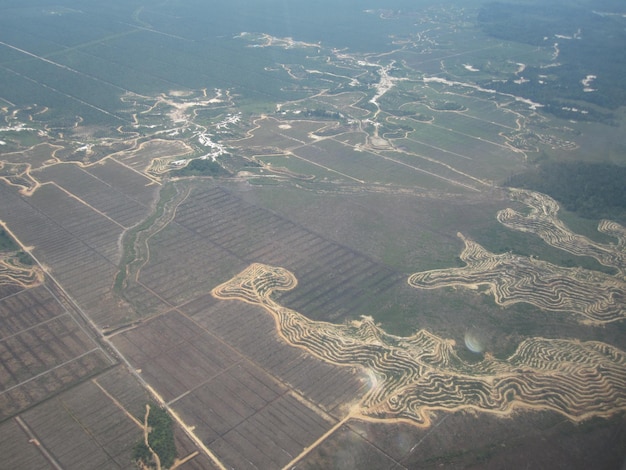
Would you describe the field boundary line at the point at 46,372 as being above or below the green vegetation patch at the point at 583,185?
below

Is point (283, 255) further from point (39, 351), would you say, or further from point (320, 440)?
point (39, 351)

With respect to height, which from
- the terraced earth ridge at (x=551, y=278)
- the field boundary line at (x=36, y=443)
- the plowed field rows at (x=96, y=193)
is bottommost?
the plowed field rows at (x=96, y=193)

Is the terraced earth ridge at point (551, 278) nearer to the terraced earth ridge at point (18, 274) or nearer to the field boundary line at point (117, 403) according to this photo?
the field boundary line at point (117, 403)

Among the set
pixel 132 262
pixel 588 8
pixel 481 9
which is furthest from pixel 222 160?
pixel 588 8

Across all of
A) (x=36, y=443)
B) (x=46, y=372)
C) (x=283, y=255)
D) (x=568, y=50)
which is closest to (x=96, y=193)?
(x=283, y=255)

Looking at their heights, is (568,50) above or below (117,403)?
above

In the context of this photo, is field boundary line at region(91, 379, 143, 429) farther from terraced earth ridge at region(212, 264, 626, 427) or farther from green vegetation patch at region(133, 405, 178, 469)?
terraced earth ridge at region(212, 264, 626, 427)

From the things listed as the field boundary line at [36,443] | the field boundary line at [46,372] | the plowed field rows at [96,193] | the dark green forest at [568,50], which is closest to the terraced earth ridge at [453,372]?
the field boundary line at [46,372]

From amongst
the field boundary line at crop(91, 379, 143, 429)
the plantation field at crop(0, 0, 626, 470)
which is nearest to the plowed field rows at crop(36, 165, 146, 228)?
the plantation field at crop(0, 0, 626, 470)
